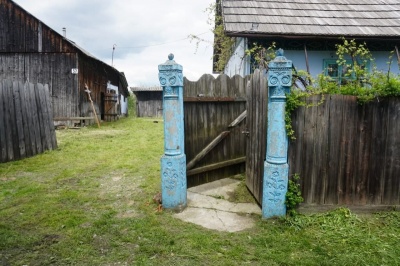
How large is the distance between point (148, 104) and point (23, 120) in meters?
25.2

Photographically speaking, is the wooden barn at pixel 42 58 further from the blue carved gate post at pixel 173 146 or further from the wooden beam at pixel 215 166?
the blue carved gate post at pixel 173 146

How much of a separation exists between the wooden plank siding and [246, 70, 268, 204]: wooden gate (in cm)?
47

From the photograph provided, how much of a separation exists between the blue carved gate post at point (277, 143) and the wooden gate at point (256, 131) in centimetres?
42

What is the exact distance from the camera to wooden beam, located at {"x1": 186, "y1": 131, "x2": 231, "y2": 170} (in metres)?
5.03

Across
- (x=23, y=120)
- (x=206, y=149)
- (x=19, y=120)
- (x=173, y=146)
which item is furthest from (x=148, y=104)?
(x=173, y=146)

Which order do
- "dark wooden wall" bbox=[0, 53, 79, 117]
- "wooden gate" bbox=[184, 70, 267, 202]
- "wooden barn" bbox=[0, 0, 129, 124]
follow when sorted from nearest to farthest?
1. "wooden gate" bbox=[184, 70, 267, 202]
2. "wooden barn" bbox=[0, 0, 129, 124]
3. "dark wooden wall" bbox=[0, 53, 79, 117]

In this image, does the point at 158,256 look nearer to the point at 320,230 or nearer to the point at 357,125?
the point at 320,230

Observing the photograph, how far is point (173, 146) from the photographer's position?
425 cm

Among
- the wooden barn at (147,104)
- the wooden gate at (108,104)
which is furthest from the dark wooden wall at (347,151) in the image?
the wooden barn at (147,104)

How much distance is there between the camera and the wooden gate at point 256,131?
4.27 metres

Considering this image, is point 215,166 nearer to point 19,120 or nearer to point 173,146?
point 173,146

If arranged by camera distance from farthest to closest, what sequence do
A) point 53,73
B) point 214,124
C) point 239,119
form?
point 53,73 → point 239,119 → point 214,124

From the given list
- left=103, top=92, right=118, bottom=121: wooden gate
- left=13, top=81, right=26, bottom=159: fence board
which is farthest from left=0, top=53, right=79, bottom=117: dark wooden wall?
left=13, top=81, right=26, bottom=159: fence board

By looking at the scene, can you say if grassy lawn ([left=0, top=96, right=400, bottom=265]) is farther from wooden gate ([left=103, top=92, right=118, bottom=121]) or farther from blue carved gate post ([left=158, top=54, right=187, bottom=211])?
wooden gate ([left=103, top=92, right=118, bottom=121])
